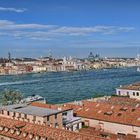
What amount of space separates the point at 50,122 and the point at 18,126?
5025 millimetres

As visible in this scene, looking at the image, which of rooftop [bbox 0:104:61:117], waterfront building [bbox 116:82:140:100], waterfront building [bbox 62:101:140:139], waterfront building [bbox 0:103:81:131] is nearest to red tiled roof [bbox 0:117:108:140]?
waterfront building [bbox 0:103:81:131]

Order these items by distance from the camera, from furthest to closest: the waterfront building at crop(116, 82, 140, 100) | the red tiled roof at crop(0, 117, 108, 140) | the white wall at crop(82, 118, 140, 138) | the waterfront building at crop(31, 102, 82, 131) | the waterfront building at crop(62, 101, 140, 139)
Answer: the waterfront building at crop(116, 82, 140, 100), the waterfront building at crop(31, 102, 82, 131), the waterfront building at crop(62, 101, 140, 139), the white wall at crop(82, 118, 140, 138), the red tiled roof at crop(0, 117, 108, 140)

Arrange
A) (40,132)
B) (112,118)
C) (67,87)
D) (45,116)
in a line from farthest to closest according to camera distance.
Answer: (67,87) < (112,118) < (45,116) < (40,132)

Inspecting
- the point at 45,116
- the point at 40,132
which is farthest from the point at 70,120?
the point at 40,132

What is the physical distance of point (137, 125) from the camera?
3147 cm

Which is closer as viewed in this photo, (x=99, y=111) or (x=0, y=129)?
(x=0, y=129)

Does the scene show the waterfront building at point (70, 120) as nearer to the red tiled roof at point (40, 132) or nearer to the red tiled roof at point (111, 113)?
the red tiled roof at point (111, 113)

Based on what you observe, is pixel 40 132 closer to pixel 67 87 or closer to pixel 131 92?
pixel 131 92

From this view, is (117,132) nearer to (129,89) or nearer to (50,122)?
(50,122)

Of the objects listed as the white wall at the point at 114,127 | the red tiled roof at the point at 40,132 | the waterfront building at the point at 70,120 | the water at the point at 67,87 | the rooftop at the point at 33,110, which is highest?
the rooftop at the point at 33,110

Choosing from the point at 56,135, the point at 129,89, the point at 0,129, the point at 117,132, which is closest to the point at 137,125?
the point at 117,132

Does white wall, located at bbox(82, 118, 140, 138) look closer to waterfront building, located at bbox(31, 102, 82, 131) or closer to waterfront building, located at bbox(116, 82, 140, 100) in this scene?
waterfront building, located at bbox(31, 102, 82, 131)

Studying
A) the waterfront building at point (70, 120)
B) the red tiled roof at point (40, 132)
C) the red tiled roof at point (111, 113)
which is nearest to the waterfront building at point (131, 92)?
the red tiled roof at point (111, 113)

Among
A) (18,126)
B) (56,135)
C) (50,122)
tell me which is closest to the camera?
(56,135)
